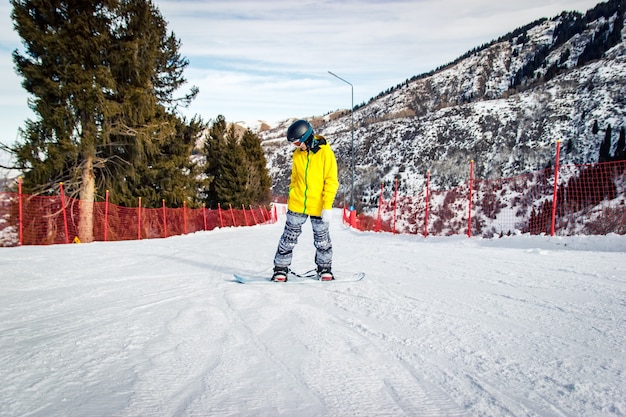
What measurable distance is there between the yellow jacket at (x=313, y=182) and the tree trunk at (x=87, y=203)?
457 inches

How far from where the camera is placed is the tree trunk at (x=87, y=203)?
Answer: 534 inches

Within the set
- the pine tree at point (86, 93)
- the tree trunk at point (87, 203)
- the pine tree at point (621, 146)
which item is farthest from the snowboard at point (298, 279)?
the pine tree at point (621, 146)

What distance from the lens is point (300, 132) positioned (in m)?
4.05

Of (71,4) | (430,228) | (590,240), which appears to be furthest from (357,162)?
(590,240)

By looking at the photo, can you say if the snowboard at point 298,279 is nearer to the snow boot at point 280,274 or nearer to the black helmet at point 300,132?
the snow boot at point 280,274

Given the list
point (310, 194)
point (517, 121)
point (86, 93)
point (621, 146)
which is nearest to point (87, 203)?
point (86, 93)

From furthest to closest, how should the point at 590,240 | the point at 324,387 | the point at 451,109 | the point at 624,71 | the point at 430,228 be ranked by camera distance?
the point at 451,109 < the point at 624,71 < the point at 430,228 < the point at 590,240 < the point at 324,387

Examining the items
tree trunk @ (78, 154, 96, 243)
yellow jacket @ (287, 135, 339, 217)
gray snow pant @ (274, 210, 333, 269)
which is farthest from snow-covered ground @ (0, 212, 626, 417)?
tree trunk @ (78, 154, 96, 243)

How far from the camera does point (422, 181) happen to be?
146 ft

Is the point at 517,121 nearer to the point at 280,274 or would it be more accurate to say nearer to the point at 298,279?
the point at 298,279

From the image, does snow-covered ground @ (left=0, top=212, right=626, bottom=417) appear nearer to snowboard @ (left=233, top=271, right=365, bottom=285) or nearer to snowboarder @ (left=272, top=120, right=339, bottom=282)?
snowboard @ (left=233, top=271, right=365, bottom=285)

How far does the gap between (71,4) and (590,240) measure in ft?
60.8

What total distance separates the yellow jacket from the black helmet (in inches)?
6.1

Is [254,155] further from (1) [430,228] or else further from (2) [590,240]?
(2) [590,240]
